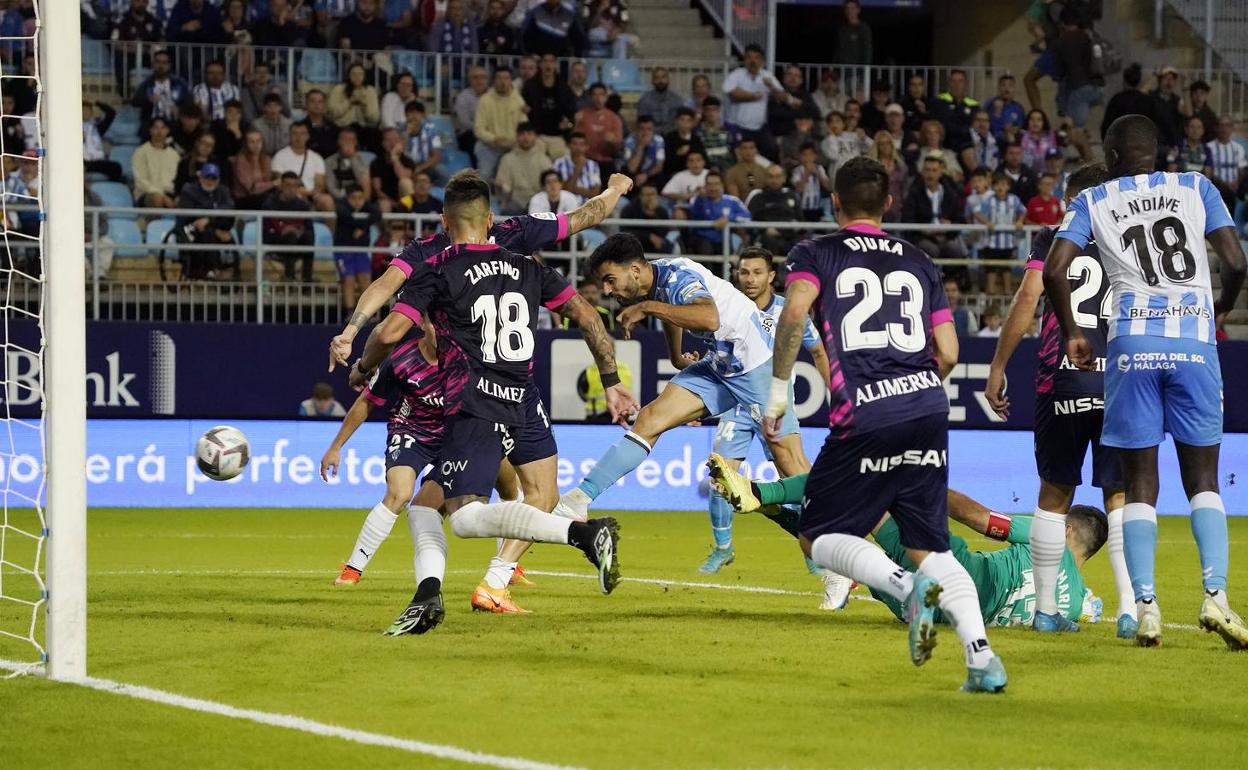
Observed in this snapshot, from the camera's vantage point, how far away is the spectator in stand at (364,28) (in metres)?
23.2

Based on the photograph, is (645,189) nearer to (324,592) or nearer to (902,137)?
(902,137)

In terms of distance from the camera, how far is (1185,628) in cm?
894

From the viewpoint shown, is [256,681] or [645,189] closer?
[256,681]

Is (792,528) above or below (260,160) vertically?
below

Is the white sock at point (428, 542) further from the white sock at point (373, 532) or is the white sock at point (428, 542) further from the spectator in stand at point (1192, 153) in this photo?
the spectator in stand at point (1192, 153)

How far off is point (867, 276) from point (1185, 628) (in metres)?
3.32

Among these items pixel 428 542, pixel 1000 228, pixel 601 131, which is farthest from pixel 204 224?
pixel 428 542

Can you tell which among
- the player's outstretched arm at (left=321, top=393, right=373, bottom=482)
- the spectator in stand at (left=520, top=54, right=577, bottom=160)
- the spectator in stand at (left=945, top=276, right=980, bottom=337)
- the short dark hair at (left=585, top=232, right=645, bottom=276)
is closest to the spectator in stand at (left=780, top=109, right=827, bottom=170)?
the spectator in stand at (left=520, top=54, right=577, bottom=160)

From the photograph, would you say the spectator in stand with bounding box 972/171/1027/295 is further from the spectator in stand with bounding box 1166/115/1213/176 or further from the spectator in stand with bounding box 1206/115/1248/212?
the spectator in stand with bounding box 1206/115/1248/212

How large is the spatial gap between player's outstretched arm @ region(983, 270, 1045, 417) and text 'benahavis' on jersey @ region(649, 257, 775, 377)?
7.37 ft

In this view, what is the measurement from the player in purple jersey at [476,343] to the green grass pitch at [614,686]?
64 centimetres

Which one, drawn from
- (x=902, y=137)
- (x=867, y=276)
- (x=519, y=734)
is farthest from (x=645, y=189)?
(x=519, y=734)

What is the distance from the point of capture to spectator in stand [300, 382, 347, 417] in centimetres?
1917

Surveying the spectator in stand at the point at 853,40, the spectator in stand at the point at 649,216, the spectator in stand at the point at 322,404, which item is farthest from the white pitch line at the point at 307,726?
the spectator in stand at the point at 853,40
